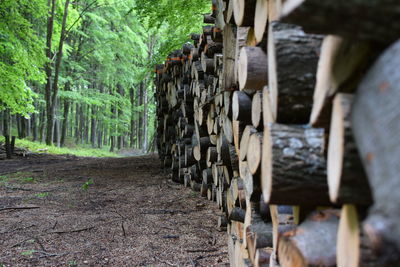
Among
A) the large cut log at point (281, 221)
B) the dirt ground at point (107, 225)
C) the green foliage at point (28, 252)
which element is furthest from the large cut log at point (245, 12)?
the green foliage at point (28, 252)

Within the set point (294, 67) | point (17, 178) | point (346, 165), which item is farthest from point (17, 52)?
point (346, 165)

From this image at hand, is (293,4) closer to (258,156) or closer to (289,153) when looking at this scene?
(289,153)

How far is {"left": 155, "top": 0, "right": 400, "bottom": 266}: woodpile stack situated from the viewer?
0.66 m

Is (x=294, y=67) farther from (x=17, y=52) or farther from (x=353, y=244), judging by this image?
(x=17, y=52)

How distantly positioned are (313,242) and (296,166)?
0.25 m

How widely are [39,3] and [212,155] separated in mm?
8996

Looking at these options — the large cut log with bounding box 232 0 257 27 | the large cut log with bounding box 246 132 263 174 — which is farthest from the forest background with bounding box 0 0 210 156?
the large cut log with bounding box 246 132 263 174

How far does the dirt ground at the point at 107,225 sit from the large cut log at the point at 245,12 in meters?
1.69

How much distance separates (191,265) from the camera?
2355 mm

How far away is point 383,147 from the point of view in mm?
655

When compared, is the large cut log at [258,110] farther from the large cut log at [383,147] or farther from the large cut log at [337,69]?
the large cut log at [383,147]

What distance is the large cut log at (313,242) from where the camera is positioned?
101 centimetres

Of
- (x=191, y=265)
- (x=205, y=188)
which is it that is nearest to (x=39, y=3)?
(x=205, y=188)

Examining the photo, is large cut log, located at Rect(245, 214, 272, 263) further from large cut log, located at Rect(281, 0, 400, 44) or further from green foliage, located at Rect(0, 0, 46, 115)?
green foliage, located at Rect(0, 0, 46, 115)
